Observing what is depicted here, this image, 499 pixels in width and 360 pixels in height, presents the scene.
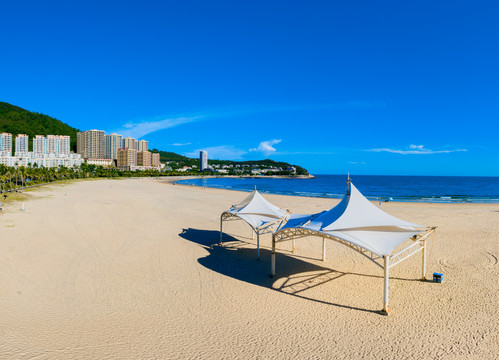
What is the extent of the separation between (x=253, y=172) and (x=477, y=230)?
574 feet

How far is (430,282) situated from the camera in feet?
27.2

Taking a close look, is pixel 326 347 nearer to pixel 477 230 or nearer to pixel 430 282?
pixel 430 282

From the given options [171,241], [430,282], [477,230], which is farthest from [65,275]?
[477,230]

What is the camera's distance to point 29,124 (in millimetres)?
137000

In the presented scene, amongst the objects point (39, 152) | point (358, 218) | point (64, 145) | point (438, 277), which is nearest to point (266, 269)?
point (358, 218)

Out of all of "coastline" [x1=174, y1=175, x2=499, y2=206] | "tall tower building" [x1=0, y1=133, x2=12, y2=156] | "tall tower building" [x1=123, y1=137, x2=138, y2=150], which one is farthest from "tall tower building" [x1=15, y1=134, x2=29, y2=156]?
"coastline" [x1=174, y1=175, x2=499, y2=206]

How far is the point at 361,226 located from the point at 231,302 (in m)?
3.90

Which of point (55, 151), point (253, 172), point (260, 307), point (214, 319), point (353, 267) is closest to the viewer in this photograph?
point (214, 319)

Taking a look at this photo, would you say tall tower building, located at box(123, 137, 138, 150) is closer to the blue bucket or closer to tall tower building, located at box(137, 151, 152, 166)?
tall tower building, located at box(137, 151, 152, 166)

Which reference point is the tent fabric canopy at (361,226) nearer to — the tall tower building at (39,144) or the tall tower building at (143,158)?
the tall tower building at (39,144)

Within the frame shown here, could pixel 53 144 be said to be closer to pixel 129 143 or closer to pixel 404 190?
pixel 129 143

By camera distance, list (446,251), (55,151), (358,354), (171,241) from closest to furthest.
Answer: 1. (358,354)
2. (446,251)
3. (171,241)
4. (55,151)

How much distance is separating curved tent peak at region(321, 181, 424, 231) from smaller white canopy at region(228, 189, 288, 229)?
3071mm

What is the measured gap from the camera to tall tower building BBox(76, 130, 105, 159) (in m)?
152
